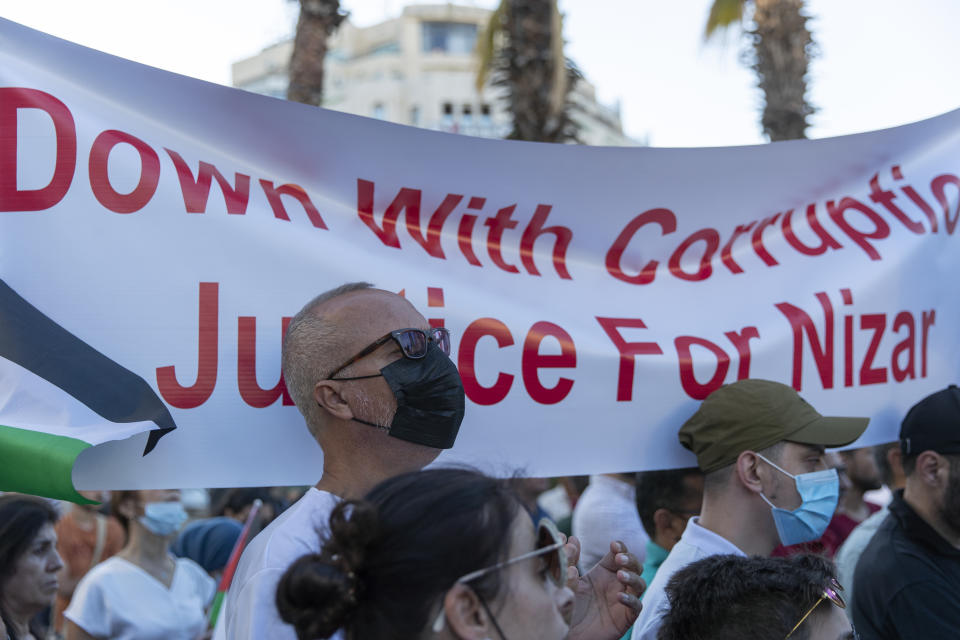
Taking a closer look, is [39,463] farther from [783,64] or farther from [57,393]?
[783,64]

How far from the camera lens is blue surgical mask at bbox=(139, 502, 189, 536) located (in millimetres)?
4816

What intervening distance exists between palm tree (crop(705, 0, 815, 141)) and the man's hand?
7628 millimetres

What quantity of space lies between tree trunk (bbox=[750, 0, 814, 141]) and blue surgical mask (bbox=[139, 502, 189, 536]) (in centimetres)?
670

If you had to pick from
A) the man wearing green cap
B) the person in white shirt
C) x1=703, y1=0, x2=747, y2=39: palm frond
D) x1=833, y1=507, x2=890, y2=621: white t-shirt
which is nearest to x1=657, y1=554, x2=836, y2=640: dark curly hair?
the man wearing green cap

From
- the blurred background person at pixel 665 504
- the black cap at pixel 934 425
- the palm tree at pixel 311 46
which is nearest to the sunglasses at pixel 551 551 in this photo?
the blurred background person at pixel 665 504

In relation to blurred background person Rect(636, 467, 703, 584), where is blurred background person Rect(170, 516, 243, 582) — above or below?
below

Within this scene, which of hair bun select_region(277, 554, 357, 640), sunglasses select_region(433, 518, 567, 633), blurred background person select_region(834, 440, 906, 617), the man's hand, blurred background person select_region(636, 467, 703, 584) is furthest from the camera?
blurred background person select_region(834, 440, 906, 617)

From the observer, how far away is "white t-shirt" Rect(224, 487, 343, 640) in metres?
1.98

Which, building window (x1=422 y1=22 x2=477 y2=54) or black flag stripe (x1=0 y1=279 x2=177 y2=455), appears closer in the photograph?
black flag stripe (x1=0 y1=279 x2=177 y2=455)

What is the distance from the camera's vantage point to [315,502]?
2.21m

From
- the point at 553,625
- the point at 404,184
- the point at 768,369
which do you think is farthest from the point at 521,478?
the point at 768,369

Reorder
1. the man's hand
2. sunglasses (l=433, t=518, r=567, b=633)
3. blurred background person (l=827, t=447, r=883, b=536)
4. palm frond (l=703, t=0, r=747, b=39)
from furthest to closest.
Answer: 1. palm frond (l=703, t=0, r=747, b=39)
2. blurred background person (l=827, t=447, r=883, b=536)
3. the man's hand
4. sunglasses (l=433, t=518, r=567, b=633)

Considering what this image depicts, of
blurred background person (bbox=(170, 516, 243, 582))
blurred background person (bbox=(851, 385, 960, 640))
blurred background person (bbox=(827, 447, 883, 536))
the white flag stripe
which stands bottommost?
blurred background person (bbox=(170, 516, 243, 582))

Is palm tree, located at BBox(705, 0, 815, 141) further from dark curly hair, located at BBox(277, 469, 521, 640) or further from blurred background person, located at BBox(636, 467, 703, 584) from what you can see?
dark curly hair, located at BBox(277, 469, 521, 640)
